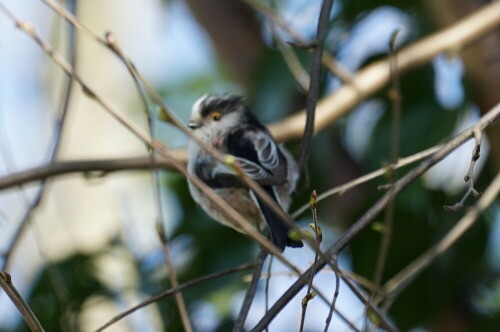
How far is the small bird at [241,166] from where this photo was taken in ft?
10.1

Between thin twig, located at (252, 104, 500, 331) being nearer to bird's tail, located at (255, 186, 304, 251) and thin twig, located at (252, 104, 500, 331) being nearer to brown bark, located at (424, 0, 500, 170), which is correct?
bird's tail, located at (255, 186, 304, 251)

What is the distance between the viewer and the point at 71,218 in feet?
24.8

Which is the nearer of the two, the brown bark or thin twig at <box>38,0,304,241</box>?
thin twig at <box>38,0,304,241</box>

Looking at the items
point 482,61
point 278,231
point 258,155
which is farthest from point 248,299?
point 482,61

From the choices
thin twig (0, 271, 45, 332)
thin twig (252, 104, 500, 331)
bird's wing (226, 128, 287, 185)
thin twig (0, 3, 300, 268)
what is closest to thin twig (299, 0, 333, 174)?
bird's wing (226, 128, 287, 185)

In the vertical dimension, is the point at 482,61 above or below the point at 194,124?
above

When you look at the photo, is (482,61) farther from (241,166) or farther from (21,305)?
(21,305)

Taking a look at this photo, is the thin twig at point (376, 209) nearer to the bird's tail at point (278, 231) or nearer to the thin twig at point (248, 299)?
the thin twig at point (248, 299)

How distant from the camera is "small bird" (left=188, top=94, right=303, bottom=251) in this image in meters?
3.08

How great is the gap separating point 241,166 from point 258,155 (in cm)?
21

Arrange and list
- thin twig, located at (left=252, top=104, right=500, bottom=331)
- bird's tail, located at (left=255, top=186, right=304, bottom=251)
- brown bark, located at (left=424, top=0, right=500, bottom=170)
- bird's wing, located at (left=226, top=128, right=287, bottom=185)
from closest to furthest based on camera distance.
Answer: thin twig, located at (left=252, top=104, right=500, bottom=331)
bird's tail, located at (left=255, top=186, right=304, bottom=251)
bird's wing, located at (left=226, top=128, right=287, bottom=185)
brown bark, located at (left=424, top=0, right=500, bottom=170)

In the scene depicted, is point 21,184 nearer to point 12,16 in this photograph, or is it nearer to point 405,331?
point 12,16

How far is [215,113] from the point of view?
3.75 meters

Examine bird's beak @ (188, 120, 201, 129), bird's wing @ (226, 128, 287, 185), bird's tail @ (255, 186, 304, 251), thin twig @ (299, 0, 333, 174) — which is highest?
bird's beak @ (188, 120, 201, 129)
